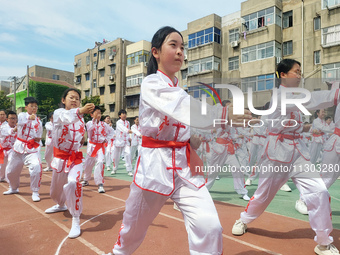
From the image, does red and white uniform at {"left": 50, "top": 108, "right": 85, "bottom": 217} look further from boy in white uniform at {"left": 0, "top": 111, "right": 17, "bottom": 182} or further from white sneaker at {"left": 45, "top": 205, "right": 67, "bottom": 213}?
boy in white uniform at {"left": 0, "top": 111, "right": 17, "bottom": 182}

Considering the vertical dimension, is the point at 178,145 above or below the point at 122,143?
above

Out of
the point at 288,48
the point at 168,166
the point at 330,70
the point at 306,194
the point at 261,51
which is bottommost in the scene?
the point at 306,194

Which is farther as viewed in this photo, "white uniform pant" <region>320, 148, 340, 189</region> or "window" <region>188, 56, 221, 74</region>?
"window" <region>188, 56, 221, 74</region>

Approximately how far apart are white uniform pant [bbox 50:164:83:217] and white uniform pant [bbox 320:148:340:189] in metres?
4.27

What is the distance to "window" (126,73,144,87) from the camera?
3409 cm

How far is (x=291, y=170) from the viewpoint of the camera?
3.54m

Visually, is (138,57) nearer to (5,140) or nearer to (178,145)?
(5,140)

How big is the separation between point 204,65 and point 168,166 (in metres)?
25.0

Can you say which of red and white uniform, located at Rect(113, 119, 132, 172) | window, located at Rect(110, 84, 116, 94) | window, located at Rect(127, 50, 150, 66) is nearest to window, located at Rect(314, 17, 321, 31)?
red and white uniform, located at Rect(113, 119, 132, 172)

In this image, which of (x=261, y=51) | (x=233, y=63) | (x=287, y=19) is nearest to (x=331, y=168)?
(x=261, y=51)

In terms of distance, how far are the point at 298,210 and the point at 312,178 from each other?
210cm

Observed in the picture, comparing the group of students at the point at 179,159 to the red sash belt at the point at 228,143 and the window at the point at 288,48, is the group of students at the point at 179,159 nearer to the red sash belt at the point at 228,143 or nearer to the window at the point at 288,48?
the red sash belt at the point at 228,143

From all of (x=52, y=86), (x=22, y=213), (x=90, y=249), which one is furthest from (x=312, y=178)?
(x=52, y=86)

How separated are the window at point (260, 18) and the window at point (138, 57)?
1375cm
